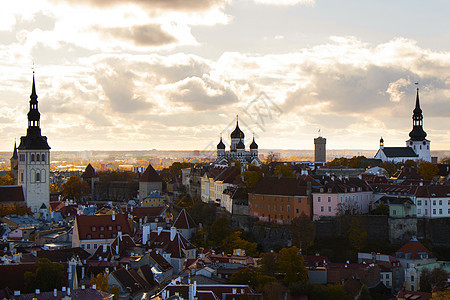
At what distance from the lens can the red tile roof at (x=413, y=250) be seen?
5695cm

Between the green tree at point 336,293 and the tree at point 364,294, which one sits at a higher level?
the green tree at point 336,293

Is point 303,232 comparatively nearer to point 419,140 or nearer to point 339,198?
point 339,198

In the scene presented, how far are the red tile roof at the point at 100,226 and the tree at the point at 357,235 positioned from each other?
2217 centimetres

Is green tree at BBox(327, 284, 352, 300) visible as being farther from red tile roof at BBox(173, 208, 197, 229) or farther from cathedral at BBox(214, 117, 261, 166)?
cathedral at BBox(214, 117, 261, 166)

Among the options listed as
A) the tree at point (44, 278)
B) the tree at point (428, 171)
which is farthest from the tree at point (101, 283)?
the tree at point (428, 171)

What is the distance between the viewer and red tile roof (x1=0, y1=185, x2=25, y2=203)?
299 ft

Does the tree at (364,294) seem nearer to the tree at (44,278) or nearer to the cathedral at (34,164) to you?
the tree at (44,278)

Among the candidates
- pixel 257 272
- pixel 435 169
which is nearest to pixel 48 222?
pixel 257 272

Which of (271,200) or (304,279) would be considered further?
(271,200)

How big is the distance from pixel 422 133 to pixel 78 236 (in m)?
77.5

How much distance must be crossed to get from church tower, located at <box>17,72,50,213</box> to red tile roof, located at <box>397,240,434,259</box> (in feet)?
173

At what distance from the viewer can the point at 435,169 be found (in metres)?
90.7

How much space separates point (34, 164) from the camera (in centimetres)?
9419

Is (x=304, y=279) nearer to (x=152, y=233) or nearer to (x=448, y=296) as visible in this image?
(x=448, y=296)
